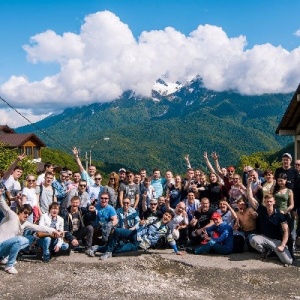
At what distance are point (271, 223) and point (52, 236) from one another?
4.45 meters

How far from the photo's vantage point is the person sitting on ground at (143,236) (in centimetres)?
962

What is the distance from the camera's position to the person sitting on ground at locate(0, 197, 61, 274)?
848 centimetres

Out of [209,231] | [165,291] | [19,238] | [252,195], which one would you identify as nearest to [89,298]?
[165,291]

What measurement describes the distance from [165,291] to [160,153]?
18362 centimetres

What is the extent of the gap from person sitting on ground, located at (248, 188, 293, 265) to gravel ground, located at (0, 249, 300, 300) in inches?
9.9

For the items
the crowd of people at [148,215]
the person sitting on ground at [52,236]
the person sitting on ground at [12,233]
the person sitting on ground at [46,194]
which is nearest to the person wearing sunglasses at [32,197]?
the crowd of people at [148,215]

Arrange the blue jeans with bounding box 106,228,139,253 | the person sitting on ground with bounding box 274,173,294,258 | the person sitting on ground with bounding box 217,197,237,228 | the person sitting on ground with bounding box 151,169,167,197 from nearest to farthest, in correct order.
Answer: the person sitting on ground with bounding box 274,173,294,258 < the blue jeans with bounding box 106,228,139,253 < the person sitting on ground with bounding box 217,197,237,228 < the person sitting on ground with bounding box 151,169,167,197

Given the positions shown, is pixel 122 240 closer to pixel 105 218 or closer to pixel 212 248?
pixel 105 218

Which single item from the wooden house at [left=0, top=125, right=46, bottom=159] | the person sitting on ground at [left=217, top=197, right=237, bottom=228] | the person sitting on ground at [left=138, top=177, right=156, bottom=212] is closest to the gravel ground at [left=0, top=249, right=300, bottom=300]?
the person sitting on ground at [left=217, top=197, right=237, bottom=228]

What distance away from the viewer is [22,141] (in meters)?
52.5

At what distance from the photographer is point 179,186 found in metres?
11.1

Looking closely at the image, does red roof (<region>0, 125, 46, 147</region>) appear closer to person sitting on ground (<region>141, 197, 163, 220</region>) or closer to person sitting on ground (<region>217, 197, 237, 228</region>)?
person sitting on ground (<region>141, 197, 163, 220</region>)

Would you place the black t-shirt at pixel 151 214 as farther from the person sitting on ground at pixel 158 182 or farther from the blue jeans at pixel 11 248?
the blue jeans at pixel 11 248

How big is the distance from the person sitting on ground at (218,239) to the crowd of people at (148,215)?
0.02 m
